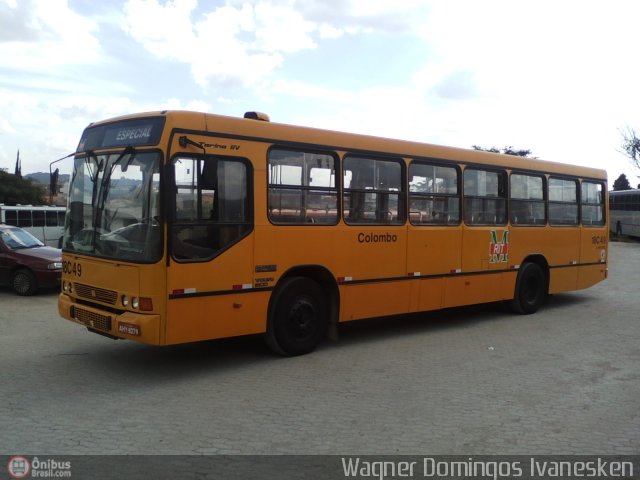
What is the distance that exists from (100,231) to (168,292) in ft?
4.29

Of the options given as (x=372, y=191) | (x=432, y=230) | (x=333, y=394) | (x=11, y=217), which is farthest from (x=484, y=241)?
(x=11, y=217)

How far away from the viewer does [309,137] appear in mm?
7801

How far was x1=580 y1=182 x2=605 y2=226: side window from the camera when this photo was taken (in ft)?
42.4

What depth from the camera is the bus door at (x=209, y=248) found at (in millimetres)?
6430

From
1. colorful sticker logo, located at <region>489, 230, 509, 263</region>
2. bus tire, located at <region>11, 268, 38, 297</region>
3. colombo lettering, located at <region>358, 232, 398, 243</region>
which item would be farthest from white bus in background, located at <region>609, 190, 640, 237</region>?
bus tire, located at <region>11, 268, 38, 297</region>

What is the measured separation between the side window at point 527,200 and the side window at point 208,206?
6094 millimetres

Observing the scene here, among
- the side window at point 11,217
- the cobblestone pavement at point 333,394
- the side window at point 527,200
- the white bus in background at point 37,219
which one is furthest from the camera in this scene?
the white bus in background at point 37,219

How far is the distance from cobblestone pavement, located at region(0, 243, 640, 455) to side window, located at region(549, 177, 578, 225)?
300cm

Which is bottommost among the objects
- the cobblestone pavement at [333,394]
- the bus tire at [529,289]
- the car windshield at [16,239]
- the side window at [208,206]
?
the cobblestone pavement at [333,394]

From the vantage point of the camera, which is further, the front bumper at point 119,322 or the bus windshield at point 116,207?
the bus windshield at point 116,207

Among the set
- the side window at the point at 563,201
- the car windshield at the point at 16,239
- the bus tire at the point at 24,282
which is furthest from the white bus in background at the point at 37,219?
the side window at the point at 563,201

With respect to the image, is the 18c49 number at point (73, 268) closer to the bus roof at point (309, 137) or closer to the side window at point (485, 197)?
the bus roof at point (309, 137)

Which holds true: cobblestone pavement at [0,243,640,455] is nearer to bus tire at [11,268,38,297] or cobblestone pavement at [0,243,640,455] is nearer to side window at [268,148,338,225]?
side window at [268,148,338,225]
